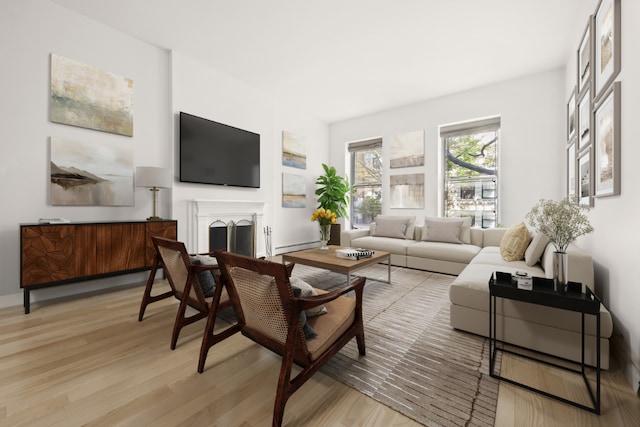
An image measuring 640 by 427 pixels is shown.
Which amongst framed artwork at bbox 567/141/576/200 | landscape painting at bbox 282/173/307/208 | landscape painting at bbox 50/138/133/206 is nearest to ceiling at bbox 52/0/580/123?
framed artwork at bbox 567/141/576/200

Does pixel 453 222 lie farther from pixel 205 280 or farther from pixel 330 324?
pixel 205 280

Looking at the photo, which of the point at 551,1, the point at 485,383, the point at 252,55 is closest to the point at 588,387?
the point at 485,383

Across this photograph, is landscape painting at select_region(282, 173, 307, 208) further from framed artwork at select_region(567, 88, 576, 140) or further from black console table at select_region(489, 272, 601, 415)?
framed artwork at select_region(567, 88, 576, 140)

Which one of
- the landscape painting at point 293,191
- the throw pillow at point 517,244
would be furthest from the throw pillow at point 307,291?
the landscape painting at point 293,191

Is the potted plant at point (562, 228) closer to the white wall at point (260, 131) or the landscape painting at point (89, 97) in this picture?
the white wall at point (260, 131)

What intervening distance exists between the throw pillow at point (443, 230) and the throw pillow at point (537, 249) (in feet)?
5.29

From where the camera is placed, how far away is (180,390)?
4.80ft

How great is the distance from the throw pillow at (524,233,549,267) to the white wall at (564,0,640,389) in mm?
490

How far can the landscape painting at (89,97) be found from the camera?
9.58ft

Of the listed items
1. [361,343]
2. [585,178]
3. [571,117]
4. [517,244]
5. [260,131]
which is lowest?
[361,343]

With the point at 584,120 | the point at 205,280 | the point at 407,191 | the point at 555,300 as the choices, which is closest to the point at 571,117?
the point at 584,120

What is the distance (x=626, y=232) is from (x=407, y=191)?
13.3 feet

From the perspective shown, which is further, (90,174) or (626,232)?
(90,174)

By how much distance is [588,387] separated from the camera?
144cm
